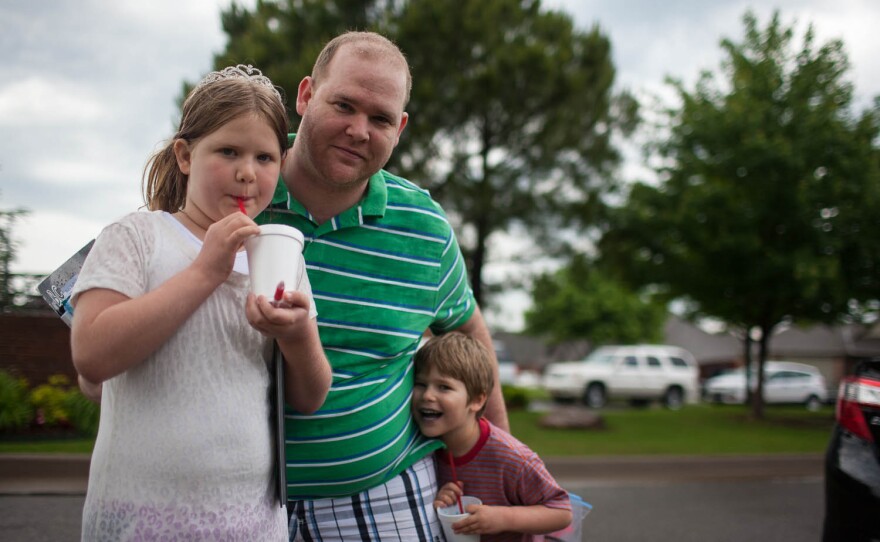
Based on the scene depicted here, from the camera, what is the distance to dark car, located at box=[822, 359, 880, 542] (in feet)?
10.3

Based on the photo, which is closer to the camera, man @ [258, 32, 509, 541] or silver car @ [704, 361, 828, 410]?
man @ [258, 32, 509, 541]

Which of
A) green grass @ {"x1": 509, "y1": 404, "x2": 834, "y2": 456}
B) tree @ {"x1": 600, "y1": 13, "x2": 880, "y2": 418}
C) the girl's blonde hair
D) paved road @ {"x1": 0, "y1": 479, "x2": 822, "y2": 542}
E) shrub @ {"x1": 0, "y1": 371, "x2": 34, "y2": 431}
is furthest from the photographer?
tree @ {"x1": 600, "y1": 13, "x2": 880, "y2": 418}

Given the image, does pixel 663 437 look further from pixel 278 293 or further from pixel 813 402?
pixel 813 402

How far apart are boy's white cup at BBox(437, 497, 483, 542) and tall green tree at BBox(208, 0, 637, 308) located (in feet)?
40.2

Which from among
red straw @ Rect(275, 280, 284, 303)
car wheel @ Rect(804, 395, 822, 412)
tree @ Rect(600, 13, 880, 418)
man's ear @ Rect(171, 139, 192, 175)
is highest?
tree @ Rect(600, 13, 880, 418)

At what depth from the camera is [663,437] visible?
40.0ft

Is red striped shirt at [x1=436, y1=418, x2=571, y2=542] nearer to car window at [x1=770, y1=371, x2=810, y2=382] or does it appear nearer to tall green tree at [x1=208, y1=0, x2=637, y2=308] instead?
tall green tree at [x1=208, y1=0, x2=637, y2=308]

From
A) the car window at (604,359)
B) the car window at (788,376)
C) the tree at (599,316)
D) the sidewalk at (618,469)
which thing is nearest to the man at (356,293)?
the sidewalk at (618,469)

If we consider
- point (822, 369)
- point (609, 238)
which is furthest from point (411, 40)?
point (822, 369)

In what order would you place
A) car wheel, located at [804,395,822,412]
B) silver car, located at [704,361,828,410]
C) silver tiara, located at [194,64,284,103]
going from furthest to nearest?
1. car wheel, located at [804,395,822,412]
2. silver car, located at [704,361,828,410]
3. silver tiara, located at [194,64,284,103]

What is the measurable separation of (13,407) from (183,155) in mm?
7638

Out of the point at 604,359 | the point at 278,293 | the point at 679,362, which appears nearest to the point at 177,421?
the point at 278,293

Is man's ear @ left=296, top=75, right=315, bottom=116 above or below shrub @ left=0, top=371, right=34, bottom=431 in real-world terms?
above

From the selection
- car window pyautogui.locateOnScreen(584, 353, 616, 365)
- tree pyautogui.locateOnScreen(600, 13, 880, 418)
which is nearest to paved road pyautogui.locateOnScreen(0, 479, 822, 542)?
tree pyautogui.locateOnScreen(600, 13, 880, 418)
